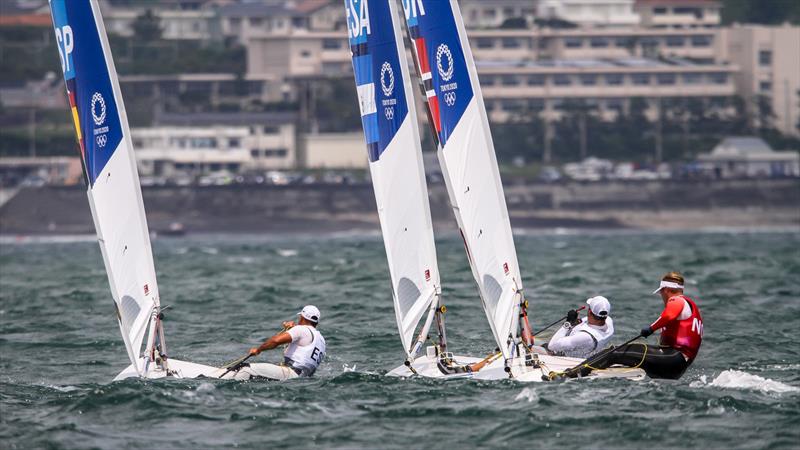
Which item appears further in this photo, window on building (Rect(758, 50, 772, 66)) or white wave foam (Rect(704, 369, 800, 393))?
window on building (Rect(758, 50, 772, 66))

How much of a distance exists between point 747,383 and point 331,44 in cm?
10876

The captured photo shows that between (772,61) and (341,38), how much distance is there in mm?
34893

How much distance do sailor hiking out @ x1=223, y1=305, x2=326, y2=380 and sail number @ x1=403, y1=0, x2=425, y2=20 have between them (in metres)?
3.98

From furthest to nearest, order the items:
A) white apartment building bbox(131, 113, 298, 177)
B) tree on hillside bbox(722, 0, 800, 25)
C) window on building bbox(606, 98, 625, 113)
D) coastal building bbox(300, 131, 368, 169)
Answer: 1. tree on hillside bbox(722, 0, 800, 25)
2. window on building bbox(606, 98, 625, 113)
3. coastal building bbox(300, 131, 368, 169)
4. white apartment building bbox(131, 113, 298, 177)

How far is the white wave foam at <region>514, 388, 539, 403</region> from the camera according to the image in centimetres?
1753

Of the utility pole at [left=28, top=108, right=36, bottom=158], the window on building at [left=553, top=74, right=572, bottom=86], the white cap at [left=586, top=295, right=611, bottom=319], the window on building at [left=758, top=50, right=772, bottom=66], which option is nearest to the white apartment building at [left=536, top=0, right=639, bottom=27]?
the window on building at [left=758, top=50, right=772, bottom=66]

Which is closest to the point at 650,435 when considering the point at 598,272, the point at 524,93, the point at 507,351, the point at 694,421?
the point at 694,421

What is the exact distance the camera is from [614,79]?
12056 cm

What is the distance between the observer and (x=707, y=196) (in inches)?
4075

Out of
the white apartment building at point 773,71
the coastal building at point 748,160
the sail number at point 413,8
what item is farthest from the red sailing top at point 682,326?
the white apartment building at point 773,71

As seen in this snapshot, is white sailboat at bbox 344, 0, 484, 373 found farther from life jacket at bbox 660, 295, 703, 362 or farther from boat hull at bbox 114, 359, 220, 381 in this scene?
life jacket at bbox 660, 295, 703, 362

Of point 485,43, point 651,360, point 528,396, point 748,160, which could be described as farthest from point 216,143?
point 528,396

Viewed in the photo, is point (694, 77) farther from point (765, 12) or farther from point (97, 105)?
point (97, 105)

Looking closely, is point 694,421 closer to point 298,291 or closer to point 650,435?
point 650,435
